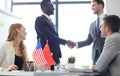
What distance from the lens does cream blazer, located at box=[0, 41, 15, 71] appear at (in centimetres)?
323

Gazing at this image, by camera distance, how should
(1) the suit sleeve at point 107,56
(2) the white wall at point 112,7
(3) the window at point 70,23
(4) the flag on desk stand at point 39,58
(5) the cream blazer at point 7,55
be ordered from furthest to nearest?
1. (3) the window at point 70,23
2. (2) the white wall at point 112,7
3. (5) the cream blazer at point 7,55
4. (4) the flag on desk stand at point 39,58
5. (1) the suit sleeve at point 107,56

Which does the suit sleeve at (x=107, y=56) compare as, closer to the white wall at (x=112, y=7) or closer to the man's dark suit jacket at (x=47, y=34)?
the man's dark suit jacket at (x=47, y=34)

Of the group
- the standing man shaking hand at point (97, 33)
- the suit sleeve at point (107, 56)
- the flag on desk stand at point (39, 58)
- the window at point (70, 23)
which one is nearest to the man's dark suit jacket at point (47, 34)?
the standing man shaking hand at point (97, 33)

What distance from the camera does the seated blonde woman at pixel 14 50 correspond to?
3.24 meters

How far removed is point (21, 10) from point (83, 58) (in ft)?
5.83

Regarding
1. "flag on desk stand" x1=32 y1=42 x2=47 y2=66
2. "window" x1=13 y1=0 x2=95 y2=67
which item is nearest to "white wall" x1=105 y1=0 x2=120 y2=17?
"window" x1=13 y1=0 x2=95 y2=67

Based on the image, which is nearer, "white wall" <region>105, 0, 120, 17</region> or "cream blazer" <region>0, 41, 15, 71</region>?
"cream blazer" <region>0, 41, 15, 71</region>

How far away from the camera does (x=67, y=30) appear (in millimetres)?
5477

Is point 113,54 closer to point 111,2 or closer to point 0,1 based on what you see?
point 111,2

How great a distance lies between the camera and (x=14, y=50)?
335cm

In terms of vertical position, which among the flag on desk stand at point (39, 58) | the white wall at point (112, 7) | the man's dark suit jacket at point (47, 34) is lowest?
the flag on desk stand at point (39, 58)

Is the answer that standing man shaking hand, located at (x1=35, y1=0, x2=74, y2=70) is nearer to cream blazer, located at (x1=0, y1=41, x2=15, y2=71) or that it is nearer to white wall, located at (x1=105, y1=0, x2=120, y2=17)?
cream blazer, located at (x1=0, y1=41, x2=15, y2=71)

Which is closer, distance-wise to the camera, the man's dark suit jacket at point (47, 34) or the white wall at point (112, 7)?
the man's dark suit jacket at point (47, 34)

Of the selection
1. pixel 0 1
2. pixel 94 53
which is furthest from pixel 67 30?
pixel 94 53
